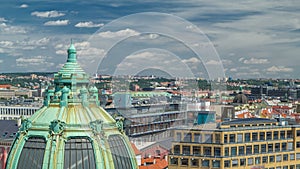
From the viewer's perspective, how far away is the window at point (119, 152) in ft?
58.3

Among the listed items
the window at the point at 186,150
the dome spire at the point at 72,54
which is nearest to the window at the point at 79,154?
the dome spire at the point at 72,54

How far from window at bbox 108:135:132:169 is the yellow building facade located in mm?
36547

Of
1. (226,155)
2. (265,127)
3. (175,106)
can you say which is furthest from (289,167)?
(175,106)

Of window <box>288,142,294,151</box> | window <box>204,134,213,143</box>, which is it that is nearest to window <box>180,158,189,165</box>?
window <box>204,134,213,143</box>

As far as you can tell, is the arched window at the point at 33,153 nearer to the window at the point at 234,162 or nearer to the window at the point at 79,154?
the window at the point at 79,154

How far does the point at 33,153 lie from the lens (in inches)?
691

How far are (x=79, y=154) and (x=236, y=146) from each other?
43.9 metres

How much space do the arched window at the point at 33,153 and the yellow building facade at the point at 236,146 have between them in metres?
37.5

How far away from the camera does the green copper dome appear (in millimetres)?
17266

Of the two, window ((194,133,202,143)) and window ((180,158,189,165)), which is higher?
window ((194,133,202,143))

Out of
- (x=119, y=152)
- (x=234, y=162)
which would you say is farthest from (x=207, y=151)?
(x=119, y=152)

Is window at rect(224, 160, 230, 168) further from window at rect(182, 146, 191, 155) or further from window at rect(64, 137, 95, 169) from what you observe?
window at rect(64, 137, 95, 169)

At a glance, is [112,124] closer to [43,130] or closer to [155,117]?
[43,130]

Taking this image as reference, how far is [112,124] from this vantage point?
18.3 meters
